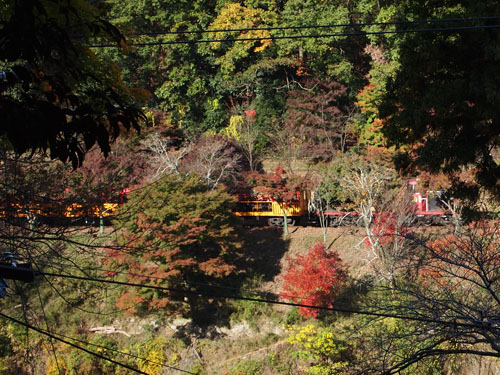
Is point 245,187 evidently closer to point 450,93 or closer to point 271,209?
point 271,209

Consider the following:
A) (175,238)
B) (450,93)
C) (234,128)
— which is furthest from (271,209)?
(450,93)

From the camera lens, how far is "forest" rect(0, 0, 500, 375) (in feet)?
18.0

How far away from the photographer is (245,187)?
2391 centimetres

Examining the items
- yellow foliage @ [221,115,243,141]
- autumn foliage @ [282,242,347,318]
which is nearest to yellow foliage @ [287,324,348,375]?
autumn foliage @ [282,242,347,318]

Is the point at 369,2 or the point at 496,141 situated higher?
the point at 369,2

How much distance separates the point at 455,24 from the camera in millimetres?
9703

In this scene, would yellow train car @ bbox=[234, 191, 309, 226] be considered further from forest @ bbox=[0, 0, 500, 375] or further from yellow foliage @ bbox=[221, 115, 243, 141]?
yellow foliage @ bbox=[221, 115, 243, 141]

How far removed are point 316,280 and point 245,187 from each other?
801cm

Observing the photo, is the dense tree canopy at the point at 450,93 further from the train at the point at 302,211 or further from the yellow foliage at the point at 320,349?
the train at the point at 302,211

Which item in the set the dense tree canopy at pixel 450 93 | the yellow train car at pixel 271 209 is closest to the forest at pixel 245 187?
the dense tree canopy at pixel 450 93

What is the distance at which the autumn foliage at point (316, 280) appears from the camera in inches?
658

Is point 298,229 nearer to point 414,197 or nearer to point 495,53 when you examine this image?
point 414,197

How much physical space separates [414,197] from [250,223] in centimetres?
689

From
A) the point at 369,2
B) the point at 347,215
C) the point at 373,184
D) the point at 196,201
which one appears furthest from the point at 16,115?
the point at 369,2
